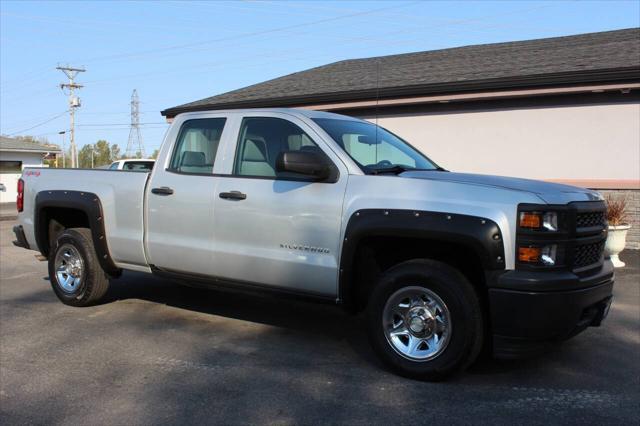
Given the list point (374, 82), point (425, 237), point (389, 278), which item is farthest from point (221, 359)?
point (374, 82)

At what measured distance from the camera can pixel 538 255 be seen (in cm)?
388

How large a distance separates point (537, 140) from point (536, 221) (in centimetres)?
785

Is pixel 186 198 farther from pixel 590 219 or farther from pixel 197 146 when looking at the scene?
pixel 590 219

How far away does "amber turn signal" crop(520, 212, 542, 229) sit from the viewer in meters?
3.87

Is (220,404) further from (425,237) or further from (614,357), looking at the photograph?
(614,357)

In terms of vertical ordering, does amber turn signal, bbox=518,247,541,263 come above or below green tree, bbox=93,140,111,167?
below

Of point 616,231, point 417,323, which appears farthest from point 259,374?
point 616,231

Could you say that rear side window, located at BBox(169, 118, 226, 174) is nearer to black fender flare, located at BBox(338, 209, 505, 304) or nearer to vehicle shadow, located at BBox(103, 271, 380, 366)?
vehicle shadow, located at BBox(103, 271, 380, 366)

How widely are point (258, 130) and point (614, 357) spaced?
141 inches

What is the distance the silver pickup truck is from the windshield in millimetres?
21

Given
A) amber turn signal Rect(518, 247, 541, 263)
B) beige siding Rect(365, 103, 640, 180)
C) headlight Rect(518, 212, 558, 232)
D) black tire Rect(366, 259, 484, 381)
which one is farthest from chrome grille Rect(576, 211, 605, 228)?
beige siding Rect(365, 103, 640, 180)

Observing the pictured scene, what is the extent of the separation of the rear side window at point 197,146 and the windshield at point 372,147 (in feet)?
3.40

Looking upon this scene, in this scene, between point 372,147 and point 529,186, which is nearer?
point 529,186

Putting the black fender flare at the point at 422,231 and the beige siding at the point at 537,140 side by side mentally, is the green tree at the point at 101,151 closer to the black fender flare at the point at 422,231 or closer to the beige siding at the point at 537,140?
the beige siding at the point at 537,140
